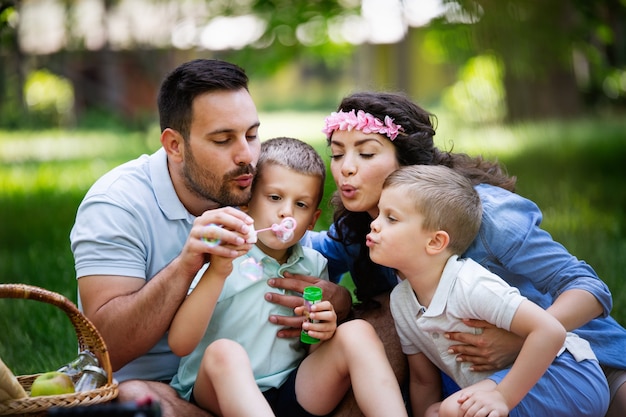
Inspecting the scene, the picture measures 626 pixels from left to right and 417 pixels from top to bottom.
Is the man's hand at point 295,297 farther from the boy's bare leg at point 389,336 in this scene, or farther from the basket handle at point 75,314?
the basket handle at point 75,314

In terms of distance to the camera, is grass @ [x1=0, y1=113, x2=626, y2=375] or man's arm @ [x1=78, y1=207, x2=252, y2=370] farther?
grass @ [x1=0, y1=113, x2=626, y2=375]

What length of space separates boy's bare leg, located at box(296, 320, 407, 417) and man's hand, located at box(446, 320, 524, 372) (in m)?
0.25

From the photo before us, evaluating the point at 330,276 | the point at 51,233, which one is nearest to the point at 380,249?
the point at 330,276

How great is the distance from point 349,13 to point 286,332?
697cm

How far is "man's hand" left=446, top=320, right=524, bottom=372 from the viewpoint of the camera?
280 centimetres

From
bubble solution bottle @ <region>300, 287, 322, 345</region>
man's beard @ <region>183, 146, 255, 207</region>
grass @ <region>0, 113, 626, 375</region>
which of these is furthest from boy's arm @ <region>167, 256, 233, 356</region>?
grass @ <region>0, 113, 626, 375</region>

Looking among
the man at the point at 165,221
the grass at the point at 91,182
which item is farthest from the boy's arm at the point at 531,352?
the grass at the point at 91,182

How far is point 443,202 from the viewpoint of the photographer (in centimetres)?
287

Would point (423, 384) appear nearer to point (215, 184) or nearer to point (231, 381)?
point (231, 381)

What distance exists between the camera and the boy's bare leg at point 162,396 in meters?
2.76

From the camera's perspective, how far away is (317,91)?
125ft

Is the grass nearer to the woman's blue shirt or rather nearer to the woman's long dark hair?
the woman's long dark hair

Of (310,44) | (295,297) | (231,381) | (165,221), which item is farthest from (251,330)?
(310,44)

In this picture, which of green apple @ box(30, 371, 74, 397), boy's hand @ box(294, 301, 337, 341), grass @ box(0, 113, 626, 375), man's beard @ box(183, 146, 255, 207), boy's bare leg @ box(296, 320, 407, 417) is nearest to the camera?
green apple @ box(30, 371, 74, 397)
